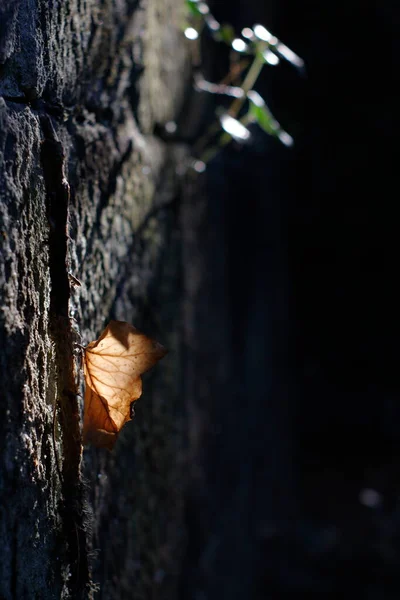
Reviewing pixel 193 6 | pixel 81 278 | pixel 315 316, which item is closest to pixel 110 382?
pixel 81 278

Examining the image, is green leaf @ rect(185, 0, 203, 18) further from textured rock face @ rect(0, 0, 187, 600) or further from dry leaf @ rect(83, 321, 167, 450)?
dry leaf @ rect(83, 321, 167, 450)

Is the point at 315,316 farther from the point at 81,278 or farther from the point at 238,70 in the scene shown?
the point at 81,278

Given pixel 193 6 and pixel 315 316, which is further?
pixel 315 316

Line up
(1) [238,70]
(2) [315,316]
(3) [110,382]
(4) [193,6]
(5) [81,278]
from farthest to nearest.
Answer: (2) [315,316]
(1) [238,70]
(4) [193,6]
(5) [81,278]
(3) [110,382]

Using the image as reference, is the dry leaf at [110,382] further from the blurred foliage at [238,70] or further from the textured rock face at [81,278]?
the blurred foliage at [238,70]

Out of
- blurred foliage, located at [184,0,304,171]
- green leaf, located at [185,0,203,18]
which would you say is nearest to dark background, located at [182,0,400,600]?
blurred foliage, located at [184,0,304,171]

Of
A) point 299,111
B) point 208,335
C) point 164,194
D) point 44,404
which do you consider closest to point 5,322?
point 44,404
